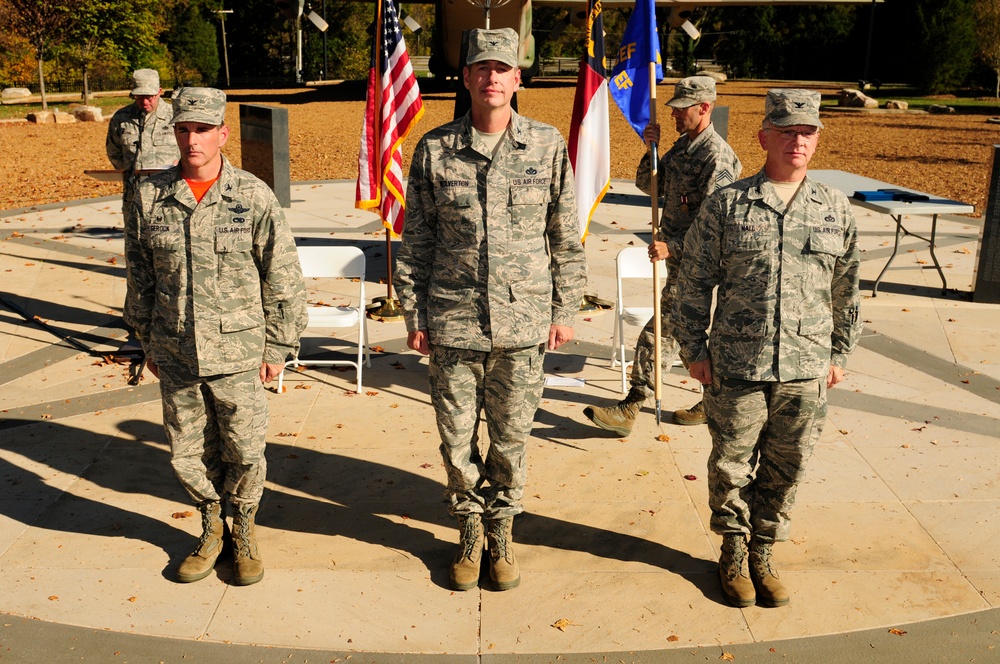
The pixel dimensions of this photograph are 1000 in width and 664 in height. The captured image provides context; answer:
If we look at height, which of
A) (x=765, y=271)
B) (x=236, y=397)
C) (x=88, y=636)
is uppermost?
(x=765, y=271)

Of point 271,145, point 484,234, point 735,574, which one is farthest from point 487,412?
point 271,145

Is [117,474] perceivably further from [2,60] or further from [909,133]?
[2,60]

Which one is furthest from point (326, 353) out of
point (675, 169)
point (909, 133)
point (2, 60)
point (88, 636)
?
point (2, 60)

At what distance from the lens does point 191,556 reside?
5031 millimetres

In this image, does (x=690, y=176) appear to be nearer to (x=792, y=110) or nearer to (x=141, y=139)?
(x=792, y=110)

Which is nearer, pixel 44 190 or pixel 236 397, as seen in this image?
pixel 236 397

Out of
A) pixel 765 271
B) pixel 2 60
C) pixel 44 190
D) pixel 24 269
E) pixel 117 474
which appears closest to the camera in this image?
pixel 765 271

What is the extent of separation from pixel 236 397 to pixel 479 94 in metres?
1.85

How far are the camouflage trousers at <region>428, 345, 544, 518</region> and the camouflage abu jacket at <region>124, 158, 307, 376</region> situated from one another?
2.87ft

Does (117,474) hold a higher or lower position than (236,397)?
lower

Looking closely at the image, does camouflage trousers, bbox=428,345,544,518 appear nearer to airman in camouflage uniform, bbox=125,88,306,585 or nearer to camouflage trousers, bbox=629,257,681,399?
airman in camouflage uniform, bbox=125,88,306,585

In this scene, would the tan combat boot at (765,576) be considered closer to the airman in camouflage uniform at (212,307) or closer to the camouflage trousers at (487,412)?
the camouflage trousers at (487,412)

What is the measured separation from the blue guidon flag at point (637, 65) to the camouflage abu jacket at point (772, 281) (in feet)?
7.08

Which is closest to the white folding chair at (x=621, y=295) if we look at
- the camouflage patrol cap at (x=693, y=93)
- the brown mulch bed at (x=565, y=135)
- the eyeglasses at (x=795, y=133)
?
the camouflage patrol cap at (x=693, y=93)
